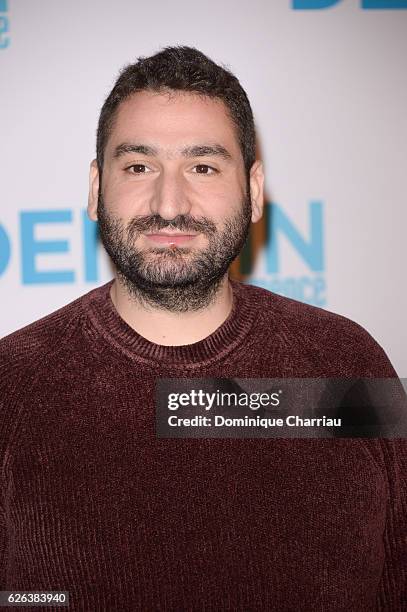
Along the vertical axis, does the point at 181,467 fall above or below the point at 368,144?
below

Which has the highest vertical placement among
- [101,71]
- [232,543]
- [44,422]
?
[101,71]

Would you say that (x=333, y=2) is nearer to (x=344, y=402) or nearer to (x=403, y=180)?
(x=403, y=180)

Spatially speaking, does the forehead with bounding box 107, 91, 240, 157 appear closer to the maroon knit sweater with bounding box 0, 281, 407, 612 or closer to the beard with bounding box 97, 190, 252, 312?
the beard with bounding box 97, 190, 252, 312

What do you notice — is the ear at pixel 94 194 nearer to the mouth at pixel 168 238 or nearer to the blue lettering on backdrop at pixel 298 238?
the mouth at pixel 168 238

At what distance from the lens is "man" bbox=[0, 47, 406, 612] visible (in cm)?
138

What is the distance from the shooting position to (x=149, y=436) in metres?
1.42

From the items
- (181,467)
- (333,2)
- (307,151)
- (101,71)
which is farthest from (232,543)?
(333,2)

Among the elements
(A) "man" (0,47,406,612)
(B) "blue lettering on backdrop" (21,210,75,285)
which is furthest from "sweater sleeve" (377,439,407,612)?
(B) "blue lettering on backdrop" (21,210,75,285)

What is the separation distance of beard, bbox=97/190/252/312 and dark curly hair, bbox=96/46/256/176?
0.67ft

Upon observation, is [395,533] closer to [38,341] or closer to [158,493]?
[158,493]

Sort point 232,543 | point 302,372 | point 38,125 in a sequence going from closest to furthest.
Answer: point 232,543, point 302,372, point 38,125

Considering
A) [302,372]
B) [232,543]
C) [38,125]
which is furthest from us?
[38,125]

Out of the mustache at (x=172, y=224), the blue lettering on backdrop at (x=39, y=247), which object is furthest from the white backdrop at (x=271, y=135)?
the mustache at (x=172, y=224)

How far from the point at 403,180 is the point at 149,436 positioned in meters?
1.31
